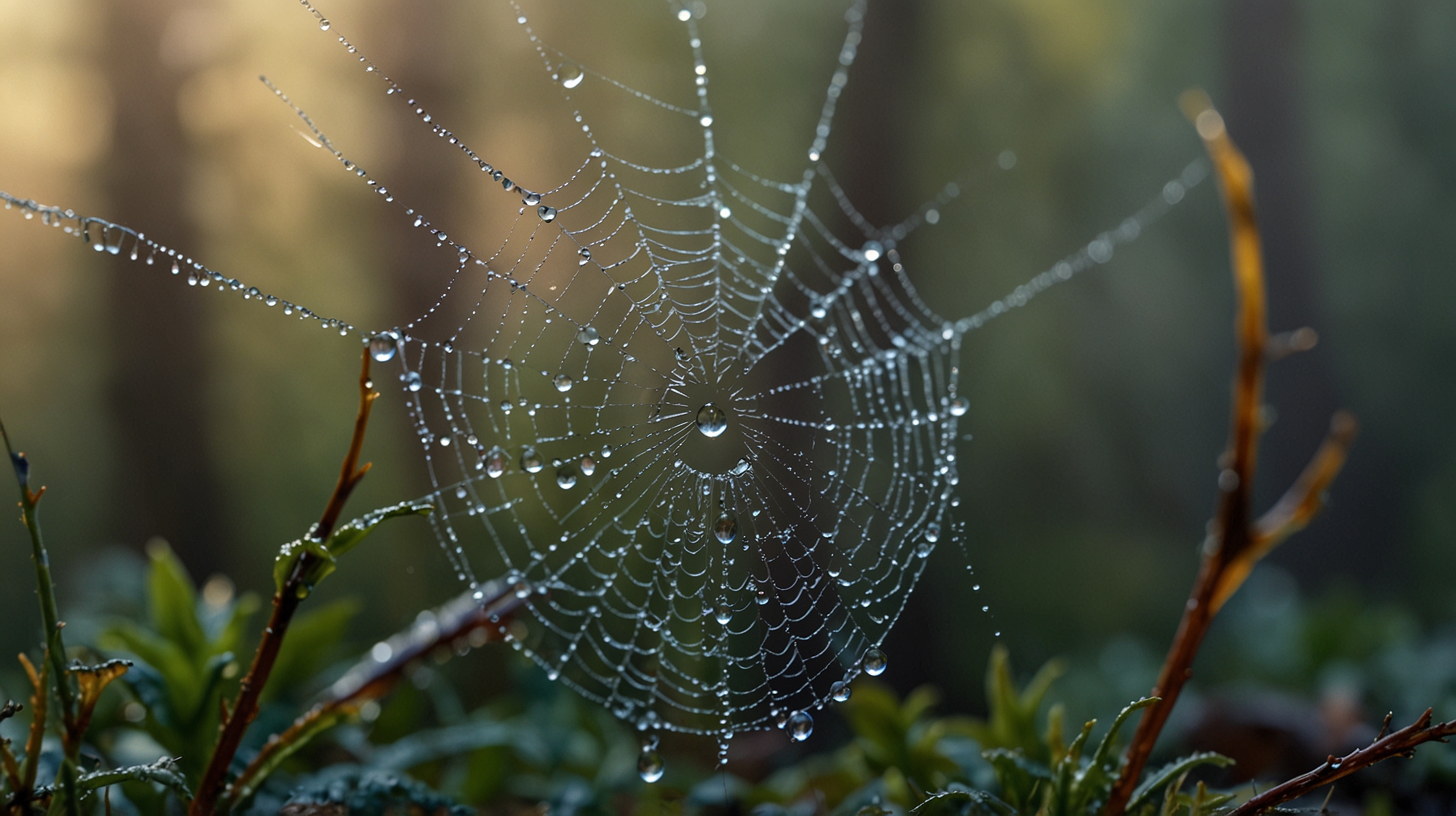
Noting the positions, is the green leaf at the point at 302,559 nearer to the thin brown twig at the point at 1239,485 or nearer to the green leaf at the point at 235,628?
the green leaf at the point at 235,628

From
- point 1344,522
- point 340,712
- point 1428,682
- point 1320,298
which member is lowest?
point 1344,522

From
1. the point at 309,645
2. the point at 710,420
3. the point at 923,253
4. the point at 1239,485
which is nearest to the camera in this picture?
the point at 1239,485

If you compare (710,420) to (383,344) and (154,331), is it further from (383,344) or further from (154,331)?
(154,331)

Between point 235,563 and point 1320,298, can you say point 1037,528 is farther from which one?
point 235,563

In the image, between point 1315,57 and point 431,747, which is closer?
point 431,747

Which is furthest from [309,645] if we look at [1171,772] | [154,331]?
[154,331]

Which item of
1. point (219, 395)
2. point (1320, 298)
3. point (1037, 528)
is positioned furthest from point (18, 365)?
point (1320, 298)

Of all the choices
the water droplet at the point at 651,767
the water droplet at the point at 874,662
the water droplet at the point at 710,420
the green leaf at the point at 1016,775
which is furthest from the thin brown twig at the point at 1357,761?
the water droplet at the point at 710,420
